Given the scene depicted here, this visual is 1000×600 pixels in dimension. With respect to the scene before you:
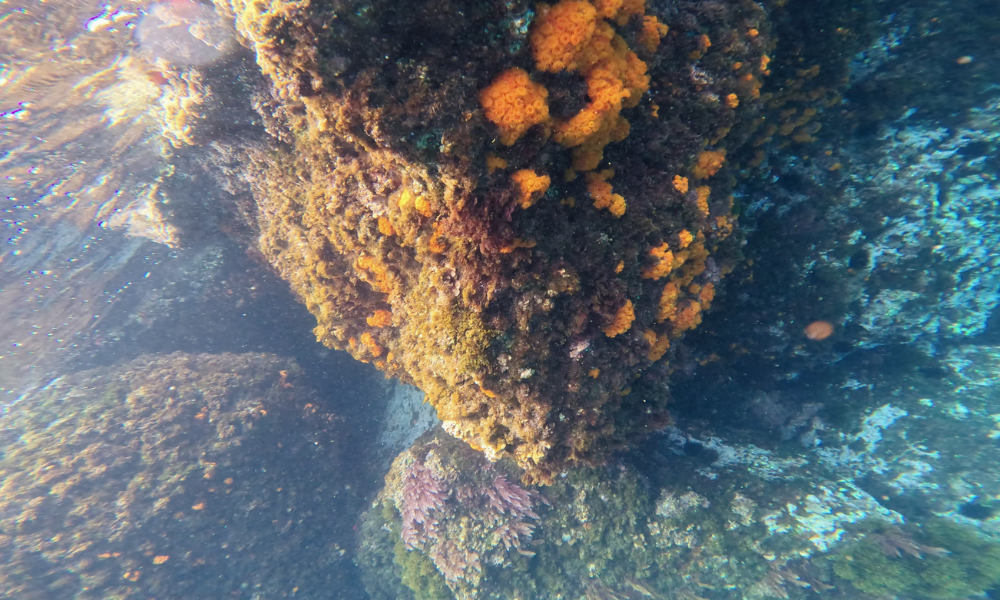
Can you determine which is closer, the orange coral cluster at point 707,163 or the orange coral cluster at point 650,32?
the orange coral cluster at point 650,32

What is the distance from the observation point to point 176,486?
874 cm

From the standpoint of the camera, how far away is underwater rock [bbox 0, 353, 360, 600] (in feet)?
27.2

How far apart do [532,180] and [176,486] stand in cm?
1053

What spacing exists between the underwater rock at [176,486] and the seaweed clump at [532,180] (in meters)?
7.26

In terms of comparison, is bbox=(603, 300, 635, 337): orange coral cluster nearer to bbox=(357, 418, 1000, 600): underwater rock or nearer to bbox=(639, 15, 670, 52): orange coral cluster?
bbox=(639, 15, 670, 52): orange coral cluster

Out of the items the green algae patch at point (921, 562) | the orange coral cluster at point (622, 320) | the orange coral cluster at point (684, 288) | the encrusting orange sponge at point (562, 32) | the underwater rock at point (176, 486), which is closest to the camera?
the encrusting orange sponge at point (562, 32)

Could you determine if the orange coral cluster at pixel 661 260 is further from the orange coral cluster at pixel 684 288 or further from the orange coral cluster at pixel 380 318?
the orange coral cluster at pixel 380 318

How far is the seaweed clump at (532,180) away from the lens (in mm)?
2420

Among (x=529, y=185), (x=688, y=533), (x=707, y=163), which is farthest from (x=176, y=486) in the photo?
(x=707, y=163)

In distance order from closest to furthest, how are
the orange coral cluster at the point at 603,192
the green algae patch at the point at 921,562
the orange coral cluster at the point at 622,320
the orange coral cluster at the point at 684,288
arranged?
1. the orange coral cluster at the point at 603,192
2. the orange coral cluster at the point at 622,320
3. the orange coral cluster at the point at 684,288
4. the green algae patch at the point at 921,562

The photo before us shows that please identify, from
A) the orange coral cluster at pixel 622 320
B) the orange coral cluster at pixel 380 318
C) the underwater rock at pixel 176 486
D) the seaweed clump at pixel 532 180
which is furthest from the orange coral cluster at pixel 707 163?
the underwater rock at pixel 176 486

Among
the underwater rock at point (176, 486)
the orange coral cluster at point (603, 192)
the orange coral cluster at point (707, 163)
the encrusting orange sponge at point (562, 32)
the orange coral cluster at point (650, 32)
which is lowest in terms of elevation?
the underwater rock at point (176, 486)

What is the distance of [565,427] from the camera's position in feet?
12.7

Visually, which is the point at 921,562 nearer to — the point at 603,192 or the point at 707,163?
the point at 707,163
